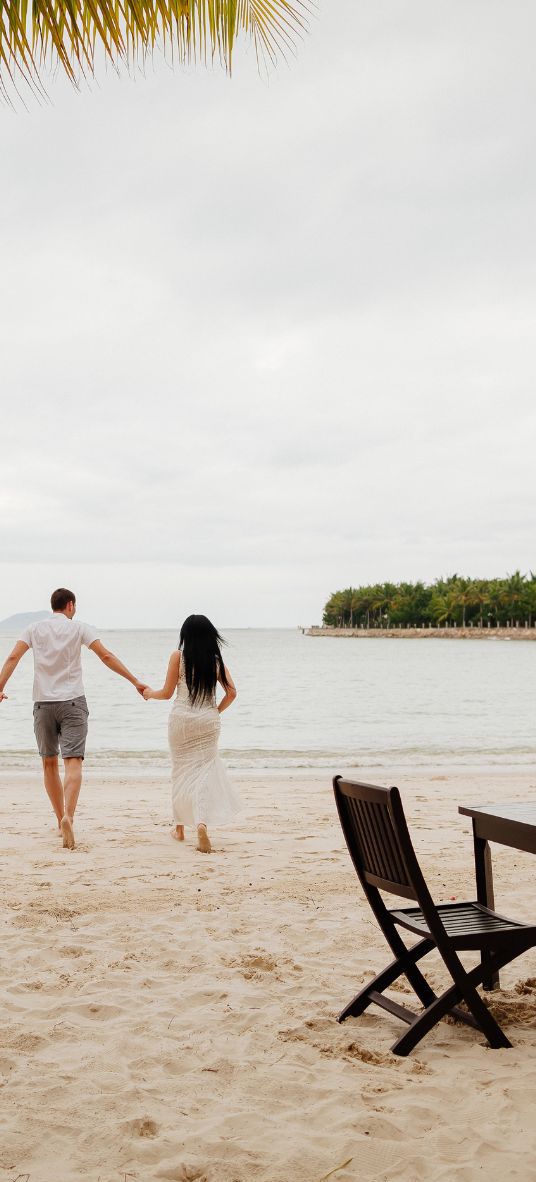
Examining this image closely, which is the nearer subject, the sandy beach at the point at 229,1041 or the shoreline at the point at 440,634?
the sandy beach at the point at 229,1041

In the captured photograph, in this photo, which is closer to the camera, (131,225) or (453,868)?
(453,868)

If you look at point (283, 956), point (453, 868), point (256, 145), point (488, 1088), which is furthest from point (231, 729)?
point (488, 1088)

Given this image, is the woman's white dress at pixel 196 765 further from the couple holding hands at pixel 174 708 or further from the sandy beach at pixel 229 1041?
the sandy beach at pixel 229 1041

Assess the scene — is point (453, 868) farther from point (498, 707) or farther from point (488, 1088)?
point (498, 707)

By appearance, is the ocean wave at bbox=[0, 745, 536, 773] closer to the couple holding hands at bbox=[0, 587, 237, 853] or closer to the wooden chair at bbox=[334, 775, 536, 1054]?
the couple holding hands at bbox=[0, 587, 237, 853]

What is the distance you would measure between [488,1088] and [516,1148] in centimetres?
37

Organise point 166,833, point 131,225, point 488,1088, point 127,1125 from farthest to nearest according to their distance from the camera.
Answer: point 131,225 < point 166,833 < point 488,1088 < point 127,1125

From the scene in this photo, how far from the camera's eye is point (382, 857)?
3293mm

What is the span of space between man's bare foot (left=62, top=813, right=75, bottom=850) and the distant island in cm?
13499

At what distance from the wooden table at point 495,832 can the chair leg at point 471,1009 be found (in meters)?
0.25

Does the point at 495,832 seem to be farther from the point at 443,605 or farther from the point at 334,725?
the point at 443,605

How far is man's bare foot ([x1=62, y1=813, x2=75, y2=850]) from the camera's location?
6.87 metres

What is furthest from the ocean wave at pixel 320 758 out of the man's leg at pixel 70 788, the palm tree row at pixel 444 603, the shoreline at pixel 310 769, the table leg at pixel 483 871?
the palm tree row at pixel 444 603

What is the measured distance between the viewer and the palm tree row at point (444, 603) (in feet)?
452
